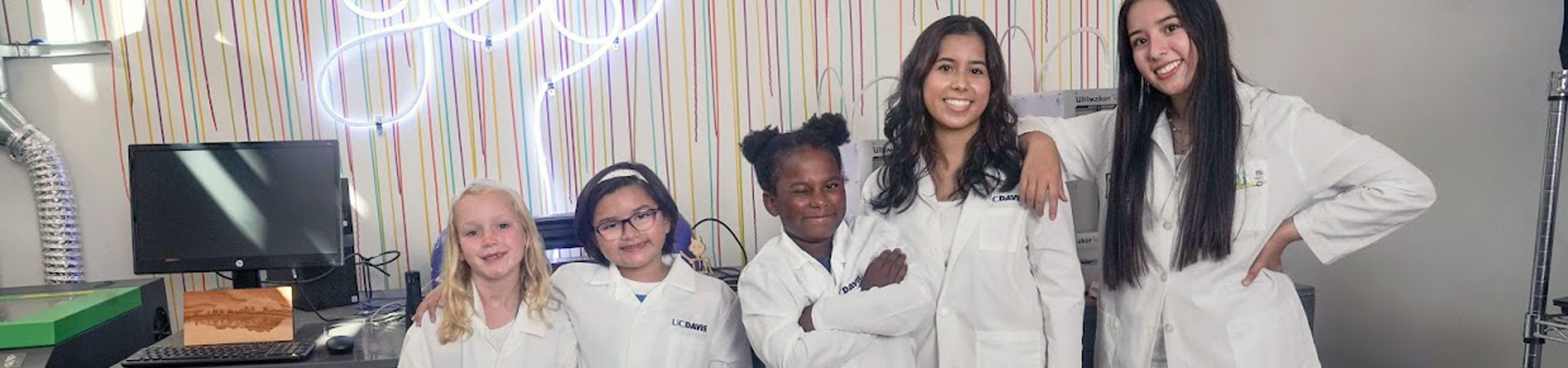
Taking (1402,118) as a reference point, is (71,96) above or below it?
above

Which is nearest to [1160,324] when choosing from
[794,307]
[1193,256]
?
[1193,256]

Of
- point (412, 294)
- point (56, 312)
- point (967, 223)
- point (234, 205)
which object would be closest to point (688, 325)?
point (967, 223)

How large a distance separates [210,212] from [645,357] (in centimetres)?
120

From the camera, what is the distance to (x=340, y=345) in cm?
175

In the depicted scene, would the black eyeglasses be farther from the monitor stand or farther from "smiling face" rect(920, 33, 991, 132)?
the monitor stand

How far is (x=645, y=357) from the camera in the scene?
156 centimetres

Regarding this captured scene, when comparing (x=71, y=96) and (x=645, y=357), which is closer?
(x=645, y=357)

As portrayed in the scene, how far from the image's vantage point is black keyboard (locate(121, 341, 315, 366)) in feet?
5.62

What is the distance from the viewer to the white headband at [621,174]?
1.59m

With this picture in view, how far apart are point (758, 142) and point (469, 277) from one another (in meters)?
0.61

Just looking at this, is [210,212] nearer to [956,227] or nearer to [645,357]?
[645,357]

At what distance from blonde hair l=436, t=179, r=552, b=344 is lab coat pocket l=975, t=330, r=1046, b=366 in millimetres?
816

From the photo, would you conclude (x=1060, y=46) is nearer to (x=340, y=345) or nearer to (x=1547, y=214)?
(x=1547, y=214)

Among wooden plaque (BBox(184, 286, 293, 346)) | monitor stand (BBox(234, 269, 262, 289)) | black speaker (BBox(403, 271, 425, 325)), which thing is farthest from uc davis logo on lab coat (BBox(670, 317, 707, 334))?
monitor stand (BBox(234, 269, 262, 289))
